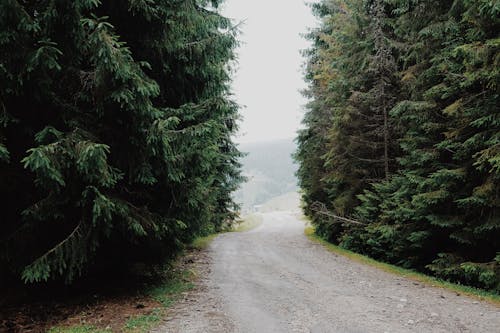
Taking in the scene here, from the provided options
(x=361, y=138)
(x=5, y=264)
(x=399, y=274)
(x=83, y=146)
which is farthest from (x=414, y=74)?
(x=5, y=264)

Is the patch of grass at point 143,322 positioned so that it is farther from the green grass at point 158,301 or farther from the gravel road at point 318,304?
the gravel road at point 318,304

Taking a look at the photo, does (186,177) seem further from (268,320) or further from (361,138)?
(361,138)

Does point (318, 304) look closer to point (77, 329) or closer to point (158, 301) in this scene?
point (158, 301)

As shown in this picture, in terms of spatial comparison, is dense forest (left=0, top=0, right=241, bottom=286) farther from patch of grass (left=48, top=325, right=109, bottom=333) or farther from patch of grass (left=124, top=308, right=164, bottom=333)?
patch of grass (left=124, top=308, right=164, bottom=333)

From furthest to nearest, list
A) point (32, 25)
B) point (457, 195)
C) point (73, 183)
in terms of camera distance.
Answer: point (457, 195), point (73, 183), point (32, 25)

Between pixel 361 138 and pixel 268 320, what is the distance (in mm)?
8633

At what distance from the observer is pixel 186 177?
729 cm

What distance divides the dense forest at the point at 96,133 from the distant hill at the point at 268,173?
107 metres

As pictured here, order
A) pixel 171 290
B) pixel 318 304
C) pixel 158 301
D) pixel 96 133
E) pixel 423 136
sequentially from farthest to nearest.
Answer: pixel 423 136 < pixel 171 290 < pixel 158 301 < pixel 318 304 < pixel 96 133

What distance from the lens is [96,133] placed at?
5930 mm

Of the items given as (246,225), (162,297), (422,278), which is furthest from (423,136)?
(246,225)

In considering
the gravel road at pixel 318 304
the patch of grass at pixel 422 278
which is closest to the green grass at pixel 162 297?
the gravel road at pixel 318 304

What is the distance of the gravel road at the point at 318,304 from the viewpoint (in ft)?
17.7

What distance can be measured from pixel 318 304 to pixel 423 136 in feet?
19.2
